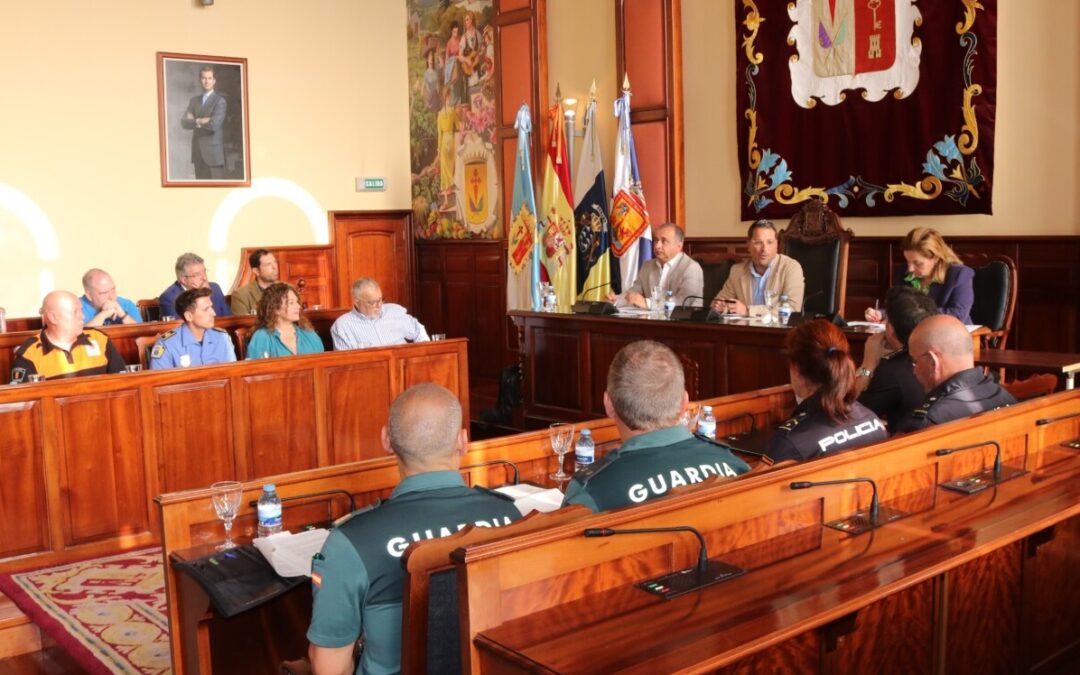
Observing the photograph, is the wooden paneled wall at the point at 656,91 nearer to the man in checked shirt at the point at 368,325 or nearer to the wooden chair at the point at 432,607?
the man in checked shirt at the point at 368,325

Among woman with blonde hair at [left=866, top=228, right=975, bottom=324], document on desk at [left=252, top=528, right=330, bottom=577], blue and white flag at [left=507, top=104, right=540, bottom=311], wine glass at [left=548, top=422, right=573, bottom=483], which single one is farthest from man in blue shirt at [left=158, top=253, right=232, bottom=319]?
document on desk at [left=252, top=528, right=330, bottom=577]

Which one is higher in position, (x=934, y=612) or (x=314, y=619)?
(x=314, y=619)

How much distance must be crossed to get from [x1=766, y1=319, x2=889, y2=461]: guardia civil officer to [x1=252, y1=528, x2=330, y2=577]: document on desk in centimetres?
133

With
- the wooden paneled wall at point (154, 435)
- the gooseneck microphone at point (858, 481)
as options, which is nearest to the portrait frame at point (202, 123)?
the wooden paneled wall at point (154, 435)

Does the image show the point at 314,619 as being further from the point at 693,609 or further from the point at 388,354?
the point at 388,354

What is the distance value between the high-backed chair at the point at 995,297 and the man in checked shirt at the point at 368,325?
3233mm

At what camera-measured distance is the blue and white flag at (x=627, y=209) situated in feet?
27.5

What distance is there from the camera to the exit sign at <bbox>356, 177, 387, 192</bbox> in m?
10.5

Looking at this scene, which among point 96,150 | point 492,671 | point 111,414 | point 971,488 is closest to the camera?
point 492,671

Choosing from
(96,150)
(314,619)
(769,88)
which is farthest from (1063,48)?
(96,150)

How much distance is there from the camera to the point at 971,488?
300 centimetres

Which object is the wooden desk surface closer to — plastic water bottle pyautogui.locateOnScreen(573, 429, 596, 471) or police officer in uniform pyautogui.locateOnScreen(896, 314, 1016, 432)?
police officer in uniform pyautogui.locateOnScreen(896, 314, 1016, 432)

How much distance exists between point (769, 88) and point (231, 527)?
238 inches

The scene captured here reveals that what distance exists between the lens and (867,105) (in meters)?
7.27
